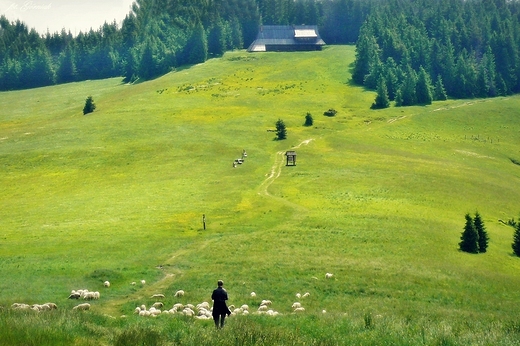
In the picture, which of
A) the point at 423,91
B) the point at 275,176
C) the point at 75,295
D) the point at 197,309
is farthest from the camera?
the point at 423,91

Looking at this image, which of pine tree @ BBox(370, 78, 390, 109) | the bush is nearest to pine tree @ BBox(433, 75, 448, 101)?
pine tree @ BBox(370, 78, 390, 109)

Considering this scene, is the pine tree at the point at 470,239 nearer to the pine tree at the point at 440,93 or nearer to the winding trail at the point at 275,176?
the winding trail at the point at 275,176

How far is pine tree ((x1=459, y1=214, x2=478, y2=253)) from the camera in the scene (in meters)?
49.1

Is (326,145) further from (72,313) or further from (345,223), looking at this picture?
(72,313)

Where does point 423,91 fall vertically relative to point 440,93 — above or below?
above

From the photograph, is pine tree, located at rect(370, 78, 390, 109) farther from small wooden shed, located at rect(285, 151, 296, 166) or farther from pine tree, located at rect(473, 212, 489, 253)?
pine tree, located at rect(473, 212, 489, 253)

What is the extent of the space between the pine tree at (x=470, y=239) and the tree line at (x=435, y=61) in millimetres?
88765

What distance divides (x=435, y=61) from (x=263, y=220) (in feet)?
446

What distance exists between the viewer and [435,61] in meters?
175

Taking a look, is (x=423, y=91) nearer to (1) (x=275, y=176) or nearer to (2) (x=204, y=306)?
(1) (x=275, y=176)

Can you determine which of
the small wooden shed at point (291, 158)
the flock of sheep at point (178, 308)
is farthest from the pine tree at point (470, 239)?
the small wooden shed at point (291, 158)

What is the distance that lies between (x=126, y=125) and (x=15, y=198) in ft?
135

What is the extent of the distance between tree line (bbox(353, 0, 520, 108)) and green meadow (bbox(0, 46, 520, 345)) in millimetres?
14189

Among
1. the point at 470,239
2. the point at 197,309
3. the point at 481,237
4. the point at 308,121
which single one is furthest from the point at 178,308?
the point at 308,121
